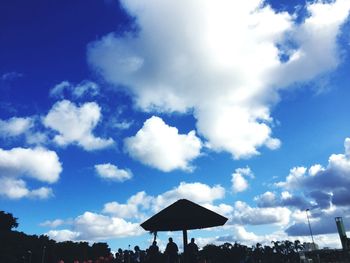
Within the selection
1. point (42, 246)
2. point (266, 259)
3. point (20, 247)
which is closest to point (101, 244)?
point (42, 246)

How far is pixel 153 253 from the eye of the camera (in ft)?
42.7

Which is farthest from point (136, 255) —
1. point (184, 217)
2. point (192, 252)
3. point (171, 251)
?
point (184, 217)

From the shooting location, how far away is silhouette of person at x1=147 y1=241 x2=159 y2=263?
42.4ft

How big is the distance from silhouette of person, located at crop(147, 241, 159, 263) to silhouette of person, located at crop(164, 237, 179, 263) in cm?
62

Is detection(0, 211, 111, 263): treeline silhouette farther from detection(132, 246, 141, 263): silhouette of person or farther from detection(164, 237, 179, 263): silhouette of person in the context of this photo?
detection(164, 237, 179, 263): silhouette of person

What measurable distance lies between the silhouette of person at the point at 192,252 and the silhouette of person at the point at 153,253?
1585mm

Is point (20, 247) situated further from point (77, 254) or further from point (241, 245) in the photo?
point (241, 245)

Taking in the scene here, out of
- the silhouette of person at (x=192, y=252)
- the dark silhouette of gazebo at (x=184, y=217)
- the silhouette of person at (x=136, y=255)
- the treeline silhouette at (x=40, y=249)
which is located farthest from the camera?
the treeline silhouette at (x=40, y=249)

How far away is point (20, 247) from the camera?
231 feet

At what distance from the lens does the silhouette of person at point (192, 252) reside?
36.3 feet

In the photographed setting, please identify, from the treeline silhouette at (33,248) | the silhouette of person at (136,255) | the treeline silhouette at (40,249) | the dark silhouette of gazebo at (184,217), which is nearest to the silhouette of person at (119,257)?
the silhouette of person at (136,255)

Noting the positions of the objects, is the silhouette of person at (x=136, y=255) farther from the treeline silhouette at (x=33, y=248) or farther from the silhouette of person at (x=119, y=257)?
the treeline silhouette at (x=33, y=248)

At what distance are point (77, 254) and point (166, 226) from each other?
3607 inches

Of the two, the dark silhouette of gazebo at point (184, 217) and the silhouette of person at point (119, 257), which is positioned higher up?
the dark silhouette of gazebo at point (184, 217)
